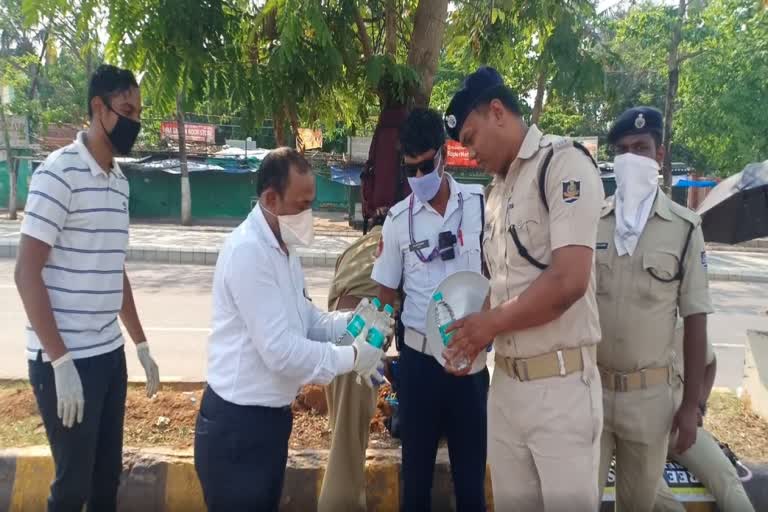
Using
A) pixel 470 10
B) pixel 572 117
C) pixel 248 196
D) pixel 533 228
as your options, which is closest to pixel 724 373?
pixel 470 10

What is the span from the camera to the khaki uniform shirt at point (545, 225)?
177 cm

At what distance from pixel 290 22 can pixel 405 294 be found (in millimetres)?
1289

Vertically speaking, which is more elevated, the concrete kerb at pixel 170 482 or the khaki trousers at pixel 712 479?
the khaki trousers at pixel 712 479

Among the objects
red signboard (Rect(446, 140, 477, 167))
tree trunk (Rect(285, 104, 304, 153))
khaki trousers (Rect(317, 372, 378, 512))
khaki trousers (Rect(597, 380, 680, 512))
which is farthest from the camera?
red signboard (Rect(446, 140, 477, 167))

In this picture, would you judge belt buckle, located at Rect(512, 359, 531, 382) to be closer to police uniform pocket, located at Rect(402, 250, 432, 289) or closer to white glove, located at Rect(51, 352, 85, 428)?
police uniform pocket, located at Rect(402, 250, 432, 289)

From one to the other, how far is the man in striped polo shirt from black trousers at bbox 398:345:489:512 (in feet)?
3.79

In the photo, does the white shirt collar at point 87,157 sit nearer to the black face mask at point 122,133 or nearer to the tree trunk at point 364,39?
the black face mask at point 122,133

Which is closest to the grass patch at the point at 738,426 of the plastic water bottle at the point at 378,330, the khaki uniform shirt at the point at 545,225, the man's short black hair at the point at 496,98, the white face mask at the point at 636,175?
the white face mask at the point at 636,175

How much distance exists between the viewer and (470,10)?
13.5ft

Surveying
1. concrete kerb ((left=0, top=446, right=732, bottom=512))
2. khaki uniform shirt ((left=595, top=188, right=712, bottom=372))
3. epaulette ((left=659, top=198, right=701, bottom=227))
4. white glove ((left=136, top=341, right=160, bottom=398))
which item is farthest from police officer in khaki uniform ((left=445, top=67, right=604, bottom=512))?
white glove ((left=136, top=341, right=160, bottom=398))

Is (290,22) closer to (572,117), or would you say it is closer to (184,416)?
(184,416)

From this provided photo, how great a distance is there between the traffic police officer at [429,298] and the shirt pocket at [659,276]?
0.64 metres

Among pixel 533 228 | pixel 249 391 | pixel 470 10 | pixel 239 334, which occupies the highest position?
pixel 470 10

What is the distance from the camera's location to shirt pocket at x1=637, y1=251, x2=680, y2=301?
231cm
